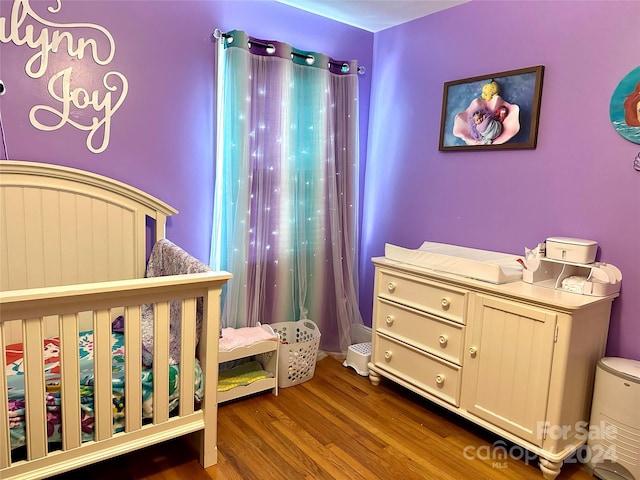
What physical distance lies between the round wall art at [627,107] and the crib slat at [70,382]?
2289 mm

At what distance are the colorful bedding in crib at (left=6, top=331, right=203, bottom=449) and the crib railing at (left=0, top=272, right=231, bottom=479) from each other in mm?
38

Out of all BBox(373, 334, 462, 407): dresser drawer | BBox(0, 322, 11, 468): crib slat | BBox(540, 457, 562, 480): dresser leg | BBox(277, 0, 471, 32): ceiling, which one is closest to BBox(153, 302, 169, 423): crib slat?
BBox(0, 322, 11, 468): crib slat

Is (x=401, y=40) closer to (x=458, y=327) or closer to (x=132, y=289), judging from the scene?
(x=458, y=327)

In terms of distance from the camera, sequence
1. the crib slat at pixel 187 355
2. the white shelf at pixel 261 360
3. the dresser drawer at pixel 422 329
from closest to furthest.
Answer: the crib slat at pixel 187 355 < the dresser drawer at pixel 422 329 < the white shelf at pixel 261 360

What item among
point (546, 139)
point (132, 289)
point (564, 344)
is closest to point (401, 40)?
point (546, 139)

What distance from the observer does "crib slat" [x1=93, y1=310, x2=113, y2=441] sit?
61.2 inches

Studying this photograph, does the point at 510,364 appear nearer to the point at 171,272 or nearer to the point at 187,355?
the point at 187,355

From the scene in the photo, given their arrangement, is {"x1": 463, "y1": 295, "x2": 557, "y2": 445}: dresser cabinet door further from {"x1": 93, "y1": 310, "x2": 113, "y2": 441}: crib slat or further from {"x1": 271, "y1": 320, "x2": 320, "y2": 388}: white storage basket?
{"x1": 93, "y1": 310, "x2": 113, "y2": 441}: crib slat

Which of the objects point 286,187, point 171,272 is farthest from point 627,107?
point 171,272

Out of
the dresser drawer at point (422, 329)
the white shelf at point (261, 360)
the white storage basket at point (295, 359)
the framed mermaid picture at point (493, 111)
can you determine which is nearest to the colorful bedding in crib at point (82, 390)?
the white shelf at point (261, 360)

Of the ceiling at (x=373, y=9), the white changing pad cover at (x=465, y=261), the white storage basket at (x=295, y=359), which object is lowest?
the white storage basket at (x=295, y=359)

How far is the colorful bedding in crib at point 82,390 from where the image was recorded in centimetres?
151

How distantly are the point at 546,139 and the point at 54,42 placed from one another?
7.67 ft

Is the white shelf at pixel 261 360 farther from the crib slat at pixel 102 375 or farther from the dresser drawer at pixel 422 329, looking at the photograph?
the crib slat at pixel 102 375
